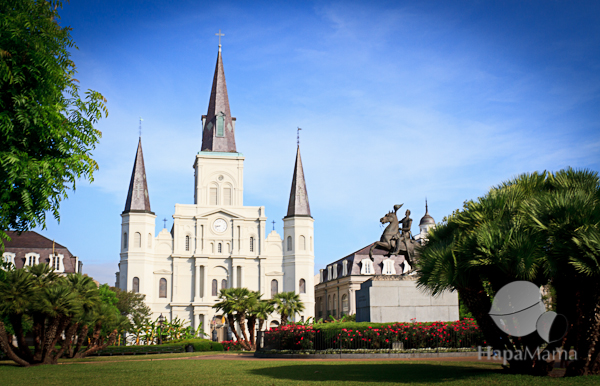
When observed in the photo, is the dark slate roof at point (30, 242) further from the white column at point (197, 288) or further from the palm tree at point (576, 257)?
the palm tree at point (576, 257)

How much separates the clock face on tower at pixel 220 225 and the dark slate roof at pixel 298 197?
28.9 ft

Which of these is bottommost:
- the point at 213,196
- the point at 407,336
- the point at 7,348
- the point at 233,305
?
the point at 7,348

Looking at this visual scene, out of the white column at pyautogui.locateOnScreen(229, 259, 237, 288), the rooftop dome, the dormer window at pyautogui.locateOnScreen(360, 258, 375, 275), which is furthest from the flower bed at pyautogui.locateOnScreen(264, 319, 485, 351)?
the rooftop dome

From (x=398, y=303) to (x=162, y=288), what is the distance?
187 ft

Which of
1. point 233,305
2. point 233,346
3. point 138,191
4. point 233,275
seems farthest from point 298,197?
point 233,346

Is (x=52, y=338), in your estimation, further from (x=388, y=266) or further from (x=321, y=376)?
(x=388, y=266)

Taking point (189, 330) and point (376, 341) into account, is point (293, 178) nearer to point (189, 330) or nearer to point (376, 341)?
point (189, 330)

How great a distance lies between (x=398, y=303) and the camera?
20766mm

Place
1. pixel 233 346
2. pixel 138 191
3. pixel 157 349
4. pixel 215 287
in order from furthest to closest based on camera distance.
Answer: pixel 215 287, pixel 138 191, pixel 233 346, pixel 157 349

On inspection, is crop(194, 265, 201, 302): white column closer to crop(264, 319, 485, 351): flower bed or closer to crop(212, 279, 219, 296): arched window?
crop(212, 279, 219, 296): arched window

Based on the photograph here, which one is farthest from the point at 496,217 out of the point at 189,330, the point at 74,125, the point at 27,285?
the point at 189,330

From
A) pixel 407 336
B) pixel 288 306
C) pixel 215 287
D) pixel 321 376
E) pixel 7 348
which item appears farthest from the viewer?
pixel 215 287

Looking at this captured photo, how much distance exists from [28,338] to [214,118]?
41.8m

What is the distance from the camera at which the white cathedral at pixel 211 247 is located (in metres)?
71.6
